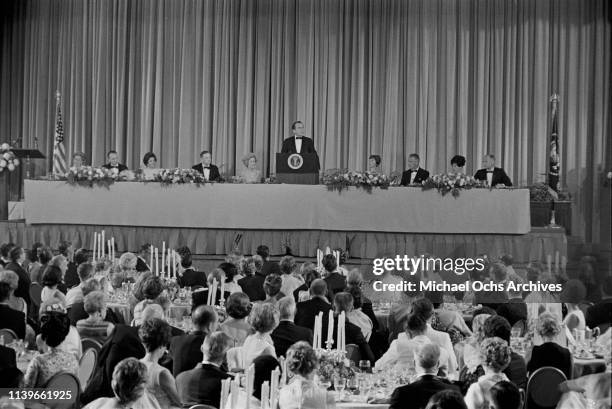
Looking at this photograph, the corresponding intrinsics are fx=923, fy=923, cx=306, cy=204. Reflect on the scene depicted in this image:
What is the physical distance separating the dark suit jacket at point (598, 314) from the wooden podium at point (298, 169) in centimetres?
558

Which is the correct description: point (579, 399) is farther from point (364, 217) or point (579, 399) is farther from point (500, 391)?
point (364, 217)

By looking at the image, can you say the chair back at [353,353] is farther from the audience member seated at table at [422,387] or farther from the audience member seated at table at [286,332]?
the audience member seated at table at [422,387]

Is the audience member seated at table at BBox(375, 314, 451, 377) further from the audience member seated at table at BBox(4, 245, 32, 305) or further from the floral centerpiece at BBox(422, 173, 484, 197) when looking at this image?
the floral centerpiece at BBox(422, 173, 484, 197)

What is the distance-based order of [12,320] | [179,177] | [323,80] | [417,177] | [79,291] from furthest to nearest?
[323,80] → [417,177] → [179,177] → [79,291] → [12,320]

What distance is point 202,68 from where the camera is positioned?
17797 millimetres

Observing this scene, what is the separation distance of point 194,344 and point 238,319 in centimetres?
80

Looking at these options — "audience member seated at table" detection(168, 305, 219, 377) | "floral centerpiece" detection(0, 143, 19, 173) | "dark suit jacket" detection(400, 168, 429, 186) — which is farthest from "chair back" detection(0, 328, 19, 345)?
"floral centerpiece" detection(0, 143, 19, 173)

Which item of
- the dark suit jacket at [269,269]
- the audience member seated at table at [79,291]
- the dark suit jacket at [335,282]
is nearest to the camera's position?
the audience member seated at table at [79,291]

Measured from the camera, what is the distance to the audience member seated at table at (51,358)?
514 cm

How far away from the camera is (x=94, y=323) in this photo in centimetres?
664

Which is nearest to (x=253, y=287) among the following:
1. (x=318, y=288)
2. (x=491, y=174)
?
(x=318, y=288)

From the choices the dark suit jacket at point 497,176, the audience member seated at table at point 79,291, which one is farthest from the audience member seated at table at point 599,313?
the dark suit jacket at point 497,176

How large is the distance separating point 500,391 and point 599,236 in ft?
44.7

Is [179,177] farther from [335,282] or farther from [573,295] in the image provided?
[573,295]
